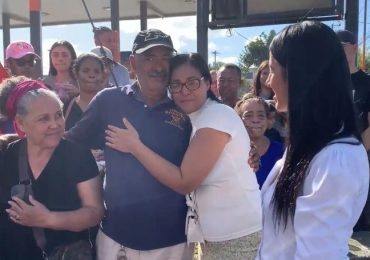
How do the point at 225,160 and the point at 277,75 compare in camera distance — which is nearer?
the point at 277,75

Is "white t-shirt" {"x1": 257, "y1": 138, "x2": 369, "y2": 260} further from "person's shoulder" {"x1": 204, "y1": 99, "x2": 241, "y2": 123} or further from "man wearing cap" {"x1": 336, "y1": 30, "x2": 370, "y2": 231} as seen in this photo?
"man wearing cap" {"x1": 336, "y1": 30, "x2": 370, "y2": 231}

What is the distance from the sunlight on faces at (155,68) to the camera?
8.49 feet

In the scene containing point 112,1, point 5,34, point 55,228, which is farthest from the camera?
point 5,34

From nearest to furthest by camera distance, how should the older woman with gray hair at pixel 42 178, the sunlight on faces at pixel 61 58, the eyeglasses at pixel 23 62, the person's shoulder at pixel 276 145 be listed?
the older woman with gray hair at pixel 42 178, the person's shoulder at pixel 276 145, the eyeglasses at pixel 23 62, the sunlight on faces at pixel 61 58

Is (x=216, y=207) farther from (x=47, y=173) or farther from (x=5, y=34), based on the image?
(x=5, y=34)

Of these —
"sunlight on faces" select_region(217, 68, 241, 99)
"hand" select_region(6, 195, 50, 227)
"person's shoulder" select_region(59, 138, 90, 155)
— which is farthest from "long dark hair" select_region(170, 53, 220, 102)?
"sunlight on faces" select_region(217, 68, 241, 99)

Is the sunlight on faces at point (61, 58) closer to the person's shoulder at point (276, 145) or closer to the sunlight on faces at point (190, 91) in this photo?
Result: the person's shoulder at point (276, 145)

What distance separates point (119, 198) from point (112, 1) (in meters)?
8.65

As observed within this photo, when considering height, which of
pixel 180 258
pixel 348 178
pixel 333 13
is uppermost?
pixel 333 13

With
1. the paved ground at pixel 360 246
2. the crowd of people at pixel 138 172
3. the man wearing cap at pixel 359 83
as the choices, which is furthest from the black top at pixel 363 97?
the crowd of people at pixel 138 172

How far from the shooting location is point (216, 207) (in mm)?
2334

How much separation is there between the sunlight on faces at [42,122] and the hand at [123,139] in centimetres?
27

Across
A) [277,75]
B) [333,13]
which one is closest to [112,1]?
[333,13]

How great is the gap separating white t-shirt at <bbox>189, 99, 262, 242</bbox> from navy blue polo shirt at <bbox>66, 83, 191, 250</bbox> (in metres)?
0.16
